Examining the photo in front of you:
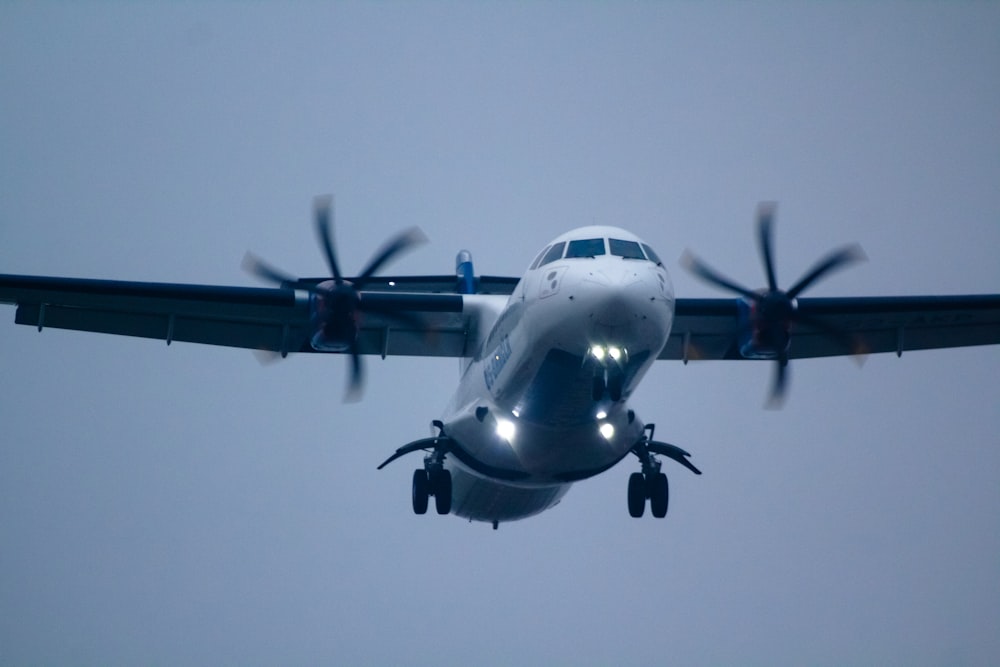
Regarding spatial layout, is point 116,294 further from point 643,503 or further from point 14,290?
point 643,503

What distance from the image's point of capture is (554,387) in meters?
15.8

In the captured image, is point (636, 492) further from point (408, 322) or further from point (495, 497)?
point (408, 322)

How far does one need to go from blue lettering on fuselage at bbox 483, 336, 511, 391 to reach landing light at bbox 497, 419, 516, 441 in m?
0.53

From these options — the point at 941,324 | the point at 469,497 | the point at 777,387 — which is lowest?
the point at 469,497

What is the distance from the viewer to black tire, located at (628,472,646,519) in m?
19.2

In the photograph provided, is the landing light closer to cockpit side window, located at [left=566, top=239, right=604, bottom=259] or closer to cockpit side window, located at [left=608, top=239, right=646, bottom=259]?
cockpit side window, located at [left=566, top=239, right=604, bottom=259]

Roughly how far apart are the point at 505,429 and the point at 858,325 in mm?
7026

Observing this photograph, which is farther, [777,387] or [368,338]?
[368,338]

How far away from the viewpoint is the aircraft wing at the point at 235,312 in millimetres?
18062

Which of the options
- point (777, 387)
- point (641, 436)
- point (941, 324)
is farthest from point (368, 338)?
point (941, 324)

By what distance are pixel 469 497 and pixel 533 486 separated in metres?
1.42

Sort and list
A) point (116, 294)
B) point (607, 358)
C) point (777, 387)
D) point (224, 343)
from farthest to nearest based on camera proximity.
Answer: point (224, 343) < point (777, 387) < point (116, 294) < point (607, 358)

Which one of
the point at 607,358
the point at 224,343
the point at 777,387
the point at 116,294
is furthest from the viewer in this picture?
the point at 224,343

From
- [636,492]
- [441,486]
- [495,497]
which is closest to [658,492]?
[636,492]
